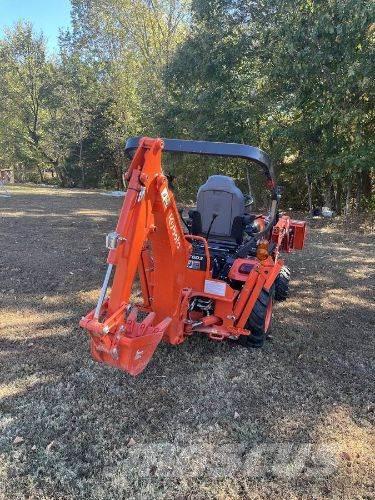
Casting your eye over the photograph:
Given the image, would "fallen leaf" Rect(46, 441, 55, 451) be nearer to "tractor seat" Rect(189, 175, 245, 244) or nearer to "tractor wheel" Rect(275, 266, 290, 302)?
"tractor seat" Rect(189, 175, 245, 244)

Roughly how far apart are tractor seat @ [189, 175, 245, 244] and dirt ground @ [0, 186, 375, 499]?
0.96 m

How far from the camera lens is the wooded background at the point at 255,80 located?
28.1 feet

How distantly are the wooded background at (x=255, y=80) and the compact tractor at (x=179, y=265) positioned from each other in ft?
18.1

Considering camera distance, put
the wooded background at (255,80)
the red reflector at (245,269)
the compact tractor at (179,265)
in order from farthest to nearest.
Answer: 1. the wooded background at (255,80)
2. the red reflector at (245,269)
3. the compact tractor at (179,265)

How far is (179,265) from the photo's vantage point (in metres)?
3.32

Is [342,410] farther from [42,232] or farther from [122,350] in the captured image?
[42,232]

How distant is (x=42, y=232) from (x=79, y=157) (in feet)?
56.2

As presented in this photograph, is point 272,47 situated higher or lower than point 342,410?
higher

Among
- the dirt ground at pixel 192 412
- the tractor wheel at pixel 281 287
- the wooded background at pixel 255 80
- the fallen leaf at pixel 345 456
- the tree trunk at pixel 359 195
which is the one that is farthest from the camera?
the tree trunk at pixel 359 195

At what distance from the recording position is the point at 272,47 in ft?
32.6

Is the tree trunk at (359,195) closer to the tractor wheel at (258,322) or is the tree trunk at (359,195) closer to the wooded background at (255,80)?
the wooded background at (255,80)

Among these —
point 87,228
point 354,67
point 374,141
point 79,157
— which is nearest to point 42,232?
point 87,228

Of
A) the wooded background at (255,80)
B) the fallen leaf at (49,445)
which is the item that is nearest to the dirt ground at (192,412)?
the fallen leaf at (49,445)

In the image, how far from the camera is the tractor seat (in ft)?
13.0
